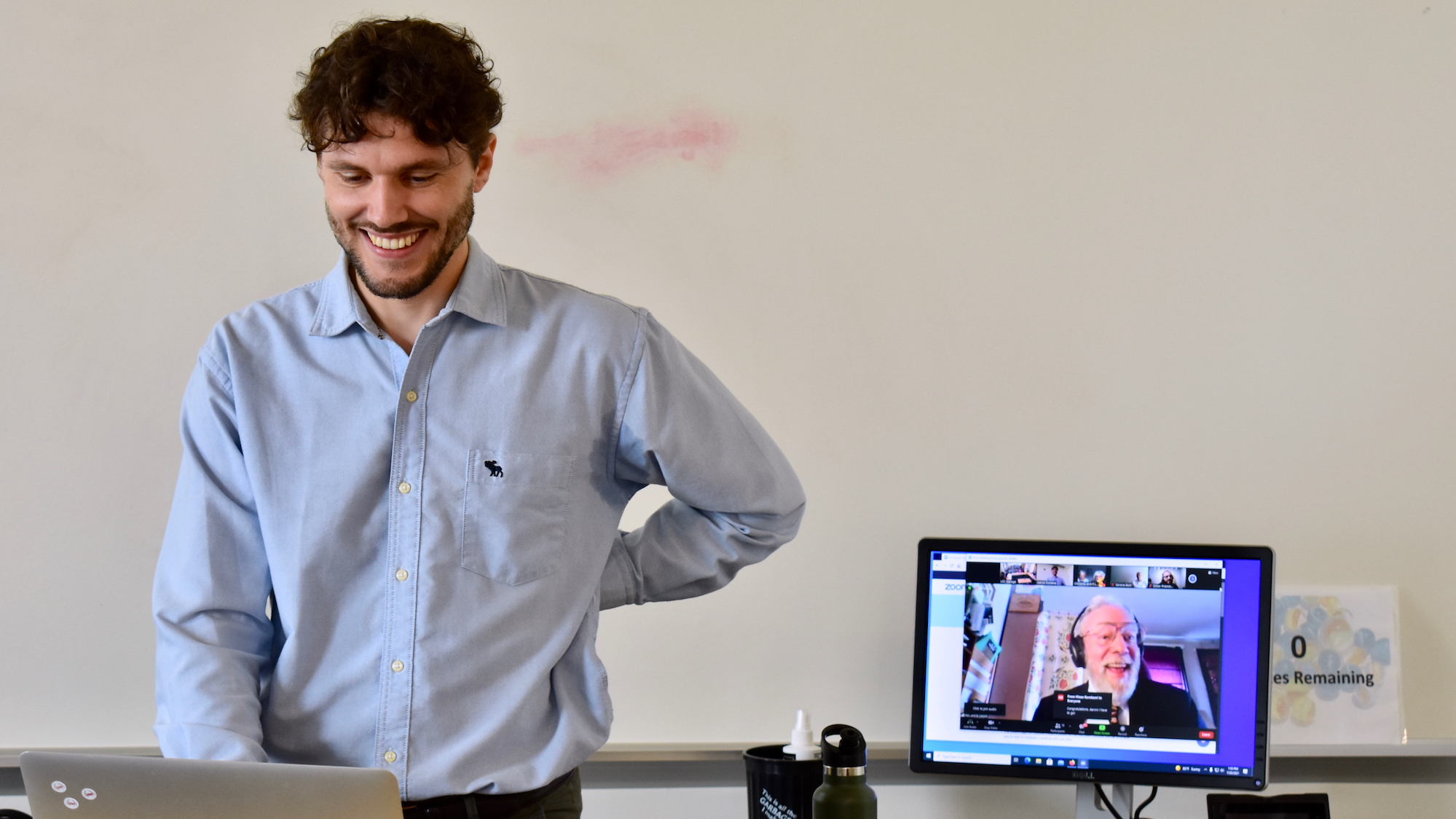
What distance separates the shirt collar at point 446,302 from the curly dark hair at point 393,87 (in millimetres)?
137

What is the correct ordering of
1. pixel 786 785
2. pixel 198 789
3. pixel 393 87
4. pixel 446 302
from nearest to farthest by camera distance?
pixel 198 789, pixel 393 87, pixel 446 302, pixel 786 785

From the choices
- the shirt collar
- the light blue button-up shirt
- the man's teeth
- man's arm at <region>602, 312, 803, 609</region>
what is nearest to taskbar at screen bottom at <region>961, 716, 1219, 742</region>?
man's arm at <region>602, 312, 803, 609</region>

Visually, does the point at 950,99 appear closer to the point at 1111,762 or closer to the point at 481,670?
the point at 1111,762

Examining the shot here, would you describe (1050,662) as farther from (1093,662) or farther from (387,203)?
(387,203)

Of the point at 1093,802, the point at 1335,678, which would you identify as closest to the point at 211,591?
the point at 1093,802

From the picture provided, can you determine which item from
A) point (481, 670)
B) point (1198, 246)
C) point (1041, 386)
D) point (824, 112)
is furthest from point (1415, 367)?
point (481, 670)

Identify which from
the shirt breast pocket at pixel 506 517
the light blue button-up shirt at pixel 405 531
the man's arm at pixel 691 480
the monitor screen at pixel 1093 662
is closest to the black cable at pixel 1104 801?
the monitor screen at pixel 1093 662

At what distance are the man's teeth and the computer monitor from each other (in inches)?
31.4

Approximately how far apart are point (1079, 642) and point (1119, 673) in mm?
64

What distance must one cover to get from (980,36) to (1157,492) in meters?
0.76

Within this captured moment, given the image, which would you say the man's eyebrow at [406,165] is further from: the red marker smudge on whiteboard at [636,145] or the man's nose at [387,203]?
the red marker smudge on whiteboard at [636,145]

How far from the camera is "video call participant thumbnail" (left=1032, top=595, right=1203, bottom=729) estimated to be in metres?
1.54

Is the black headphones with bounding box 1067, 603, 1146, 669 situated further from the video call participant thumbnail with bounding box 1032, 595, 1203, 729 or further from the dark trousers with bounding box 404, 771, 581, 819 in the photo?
the dark trousers with bounding box 404, 771, 581, 819

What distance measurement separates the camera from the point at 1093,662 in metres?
1.56
